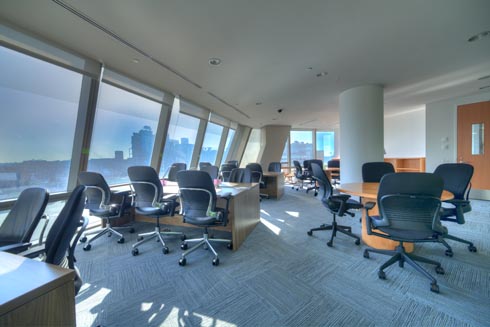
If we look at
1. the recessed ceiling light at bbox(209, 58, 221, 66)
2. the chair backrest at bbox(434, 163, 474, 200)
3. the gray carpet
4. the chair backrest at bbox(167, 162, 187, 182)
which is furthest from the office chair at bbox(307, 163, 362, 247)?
the chair backrest at bbox(167, 162, 187, 182)

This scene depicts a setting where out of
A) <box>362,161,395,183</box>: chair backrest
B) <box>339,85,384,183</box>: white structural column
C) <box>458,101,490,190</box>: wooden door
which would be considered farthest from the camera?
<box>458,101,490,190</box>: wooden door

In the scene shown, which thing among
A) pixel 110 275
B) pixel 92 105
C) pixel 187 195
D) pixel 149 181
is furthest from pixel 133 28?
pixel 110 275

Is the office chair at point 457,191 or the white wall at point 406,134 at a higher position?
the white wall at point 406,134

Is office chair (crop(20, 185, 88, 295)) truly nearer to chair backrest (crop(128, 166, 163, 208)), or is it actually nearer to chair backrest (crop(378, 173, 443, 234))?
chair backrest (crop(128, 166, 163, 208))

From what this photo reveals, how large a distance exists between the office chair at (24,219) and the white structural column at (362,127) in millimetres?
5308

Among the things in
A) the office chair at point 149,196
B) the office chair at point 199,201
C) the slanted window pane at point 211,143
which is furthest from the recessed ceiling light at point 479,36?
the slanted window pane at point 211,143

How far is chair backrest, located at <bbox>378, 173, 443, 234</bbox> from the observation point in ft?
5.95

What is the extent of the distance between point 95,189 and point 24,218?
4.52ft

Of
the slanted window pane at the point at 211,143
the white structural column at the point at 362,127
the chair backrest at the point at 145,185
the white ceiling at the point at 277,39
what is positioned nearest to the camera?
the white ceiling at the point at 277,39

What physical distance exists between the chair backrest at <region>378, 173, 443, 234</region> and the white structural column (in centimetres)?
295

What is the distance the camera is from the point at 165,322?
1.57m

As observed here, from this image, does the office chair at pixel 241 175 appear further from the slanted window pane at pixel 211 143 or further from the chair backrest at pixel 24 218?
the slanted window pane at pixel 211 143

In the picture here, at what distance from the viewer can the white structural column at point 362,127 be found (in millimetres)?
4578

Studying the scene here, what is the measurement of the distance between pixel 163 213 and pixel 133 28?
2.40 meters
